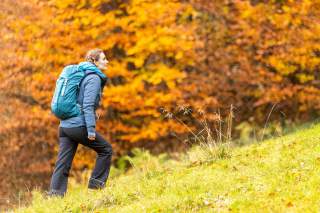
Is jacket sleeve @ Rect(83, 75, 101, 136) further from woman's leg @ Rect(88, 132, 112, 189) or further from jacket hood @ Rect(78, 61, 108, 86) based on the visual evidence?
woman's leg @ Rect(88, 132, 112, 189)

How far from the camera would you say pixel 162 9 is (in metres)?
13.6

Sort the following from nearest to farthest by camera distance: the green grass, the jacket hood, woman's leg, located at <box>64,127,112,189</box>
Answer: the green grass → the jacket hood → woman's leg, located at <box>64,127,112,189</box>

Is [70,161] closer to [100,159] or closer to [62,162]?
[62,162]

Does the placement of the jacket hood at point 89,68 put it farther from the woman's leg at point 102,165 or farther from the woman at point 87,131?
the woman's leg at point 102,165

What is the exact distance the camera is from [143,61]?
14000 mm

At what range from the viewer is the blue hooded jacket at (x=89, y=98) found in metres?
7.47

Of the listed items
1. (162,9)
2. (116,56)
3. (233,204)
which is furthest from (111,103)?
(233,204)

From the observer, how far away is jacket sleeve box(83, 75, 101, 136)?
7.47 metres

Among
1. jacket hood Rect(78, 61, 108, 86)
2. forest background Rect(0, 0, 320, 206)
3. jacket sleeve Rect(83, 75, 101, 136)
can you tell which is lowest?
forest background Rect(0, 0, 320, 206)

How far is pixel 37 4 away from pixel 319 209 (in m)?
10.5

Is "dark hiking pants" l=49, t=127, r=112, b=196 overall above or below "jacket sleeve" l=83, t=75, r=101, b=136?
below

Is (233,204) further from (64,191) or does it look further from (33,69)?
(33,69)

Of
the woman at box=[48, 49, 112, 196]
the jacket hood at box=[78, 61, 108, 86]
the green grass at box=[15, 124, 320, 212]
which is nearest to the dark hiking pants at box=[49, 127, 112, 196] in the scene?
the woman at box=[48, 49, 112, 196]

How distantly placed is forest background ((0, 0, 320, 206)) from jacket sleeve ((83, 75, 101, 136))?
5957 mm
